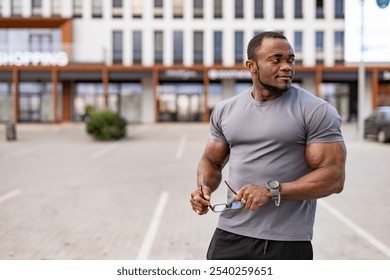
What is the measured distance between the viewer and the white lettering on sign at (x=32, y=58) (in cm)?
817

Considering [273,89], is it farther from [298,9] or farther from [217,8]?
[217,8]

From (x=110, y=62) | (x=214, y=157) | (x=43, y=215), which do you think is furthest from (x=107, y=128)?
(x=214, y=157)

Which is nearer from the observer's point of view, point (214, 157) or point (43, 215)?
point (214, 157)

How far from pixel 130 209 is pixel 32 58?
390cm

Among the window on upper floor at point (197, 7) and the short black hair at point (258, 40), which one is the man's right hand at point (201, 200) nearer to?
the short black hair at point (258, 40)

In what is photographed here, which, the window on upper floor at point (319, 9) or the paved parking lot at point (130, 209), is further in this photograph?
the window on upper floor at point (319, 9)

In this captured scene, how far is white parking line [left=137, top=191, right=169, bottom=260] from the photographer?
5.19 m

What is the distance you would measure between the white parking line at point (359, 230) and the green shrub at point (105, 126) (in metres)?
12.7

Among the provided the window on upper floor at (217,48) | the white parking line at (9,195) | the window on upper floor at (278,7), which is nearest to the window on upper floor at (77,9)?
the window on upper floor at (278,7)

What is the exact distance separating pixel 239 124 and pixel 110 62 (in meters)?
12.2

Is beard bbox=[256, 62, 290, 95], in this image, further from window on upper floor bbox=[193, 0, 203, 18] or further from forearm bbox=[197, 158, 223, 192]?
window on upper floor bbox=[193, 0, 203, 18]

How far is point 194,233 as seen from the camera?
601 centimetres

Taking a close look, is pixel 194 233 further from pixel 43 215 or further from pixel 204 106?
pixel 204 106

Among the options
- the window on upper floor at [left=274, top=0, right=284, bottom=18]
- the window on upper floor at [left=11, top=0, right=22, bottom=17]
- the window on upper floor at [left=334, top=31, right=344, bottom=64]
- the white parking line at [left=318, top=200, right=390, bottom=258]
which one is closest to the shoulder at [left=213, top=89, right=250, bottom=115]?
the window on upper floor at [left=334, top=31, right=344, bottom=64]
